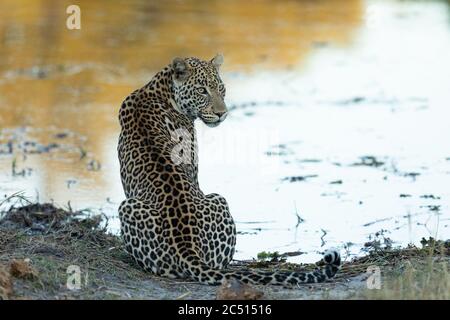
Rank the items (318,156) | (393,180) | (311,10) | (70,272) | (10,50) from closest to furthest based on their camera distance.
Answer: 1. (70,272)
2. (393,180)
3. (318,156)
4. (10,50)
5. (311,10)

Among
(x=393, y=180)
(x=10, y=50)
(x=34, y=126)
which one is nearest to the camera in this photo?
(x=393, y=180)

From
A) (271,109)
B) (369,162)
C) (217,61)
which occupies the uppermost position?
(217,61)

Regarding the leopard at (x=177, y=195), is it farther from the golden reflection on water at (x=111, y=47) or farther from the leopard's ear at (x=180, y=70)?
the golden reflection on water at (x=111, y=47)

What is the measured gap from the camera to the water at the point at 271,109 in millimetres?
12445

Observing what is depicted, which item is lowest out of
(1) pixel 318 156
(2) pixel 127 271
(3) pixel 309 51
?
A: (2) pixel 127 271

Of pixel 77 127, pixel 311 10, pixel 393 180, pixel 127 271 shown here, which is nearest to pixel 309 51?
pixel 311 10

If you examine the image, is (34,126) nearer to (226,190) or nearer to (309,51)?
(226,190)

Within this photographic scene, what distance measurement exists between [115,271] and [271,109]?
8.36 metres

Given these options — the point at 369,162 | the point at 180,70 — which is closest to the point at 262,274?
the point at 180,70

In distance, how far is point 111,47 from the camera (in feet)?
71.5

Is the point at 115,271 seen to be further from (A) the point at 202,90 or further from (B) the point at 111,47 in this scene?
(B) the point at 111,47

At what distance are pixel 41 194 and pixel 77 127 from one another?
322 centimetres

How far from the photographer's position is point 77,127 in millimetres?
16094

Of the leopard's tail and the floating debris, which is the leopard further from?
the floating debris
